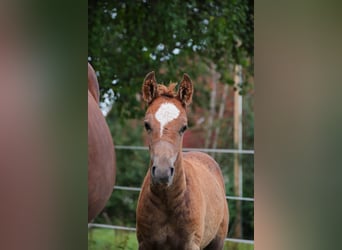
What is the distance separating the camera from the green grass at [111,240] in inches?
138

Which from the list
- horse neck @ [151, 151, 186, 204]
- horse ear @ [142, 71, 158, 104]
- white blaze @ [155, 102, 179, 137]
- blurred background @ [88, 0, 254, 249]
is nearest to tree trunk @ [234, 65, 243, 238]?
blurred background @ [88, 0, 254, 249]

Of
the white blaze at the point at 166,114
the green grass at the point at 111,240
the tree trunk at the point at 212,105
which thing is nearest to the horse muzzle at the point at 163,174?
the white blaze at the point at 166,114

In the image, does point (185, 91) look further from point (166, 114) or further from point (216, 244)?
point (216, 244)

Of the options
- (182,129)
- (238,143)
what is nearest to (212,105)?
(238,143)

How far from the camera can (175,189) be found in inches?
124

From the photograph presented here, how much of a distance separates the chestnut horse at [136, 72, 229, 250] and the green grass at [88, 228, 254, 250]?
0.19 m

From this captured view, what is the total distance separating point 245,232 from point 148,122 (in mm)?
780

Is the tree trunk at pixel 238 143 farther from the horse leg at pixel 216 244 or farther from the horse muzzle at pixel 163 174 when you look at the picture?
the horse muzzle at pixel 163 174

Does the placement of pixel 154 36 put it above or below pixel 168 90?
above

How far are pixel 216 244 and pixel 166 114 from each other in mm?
735
